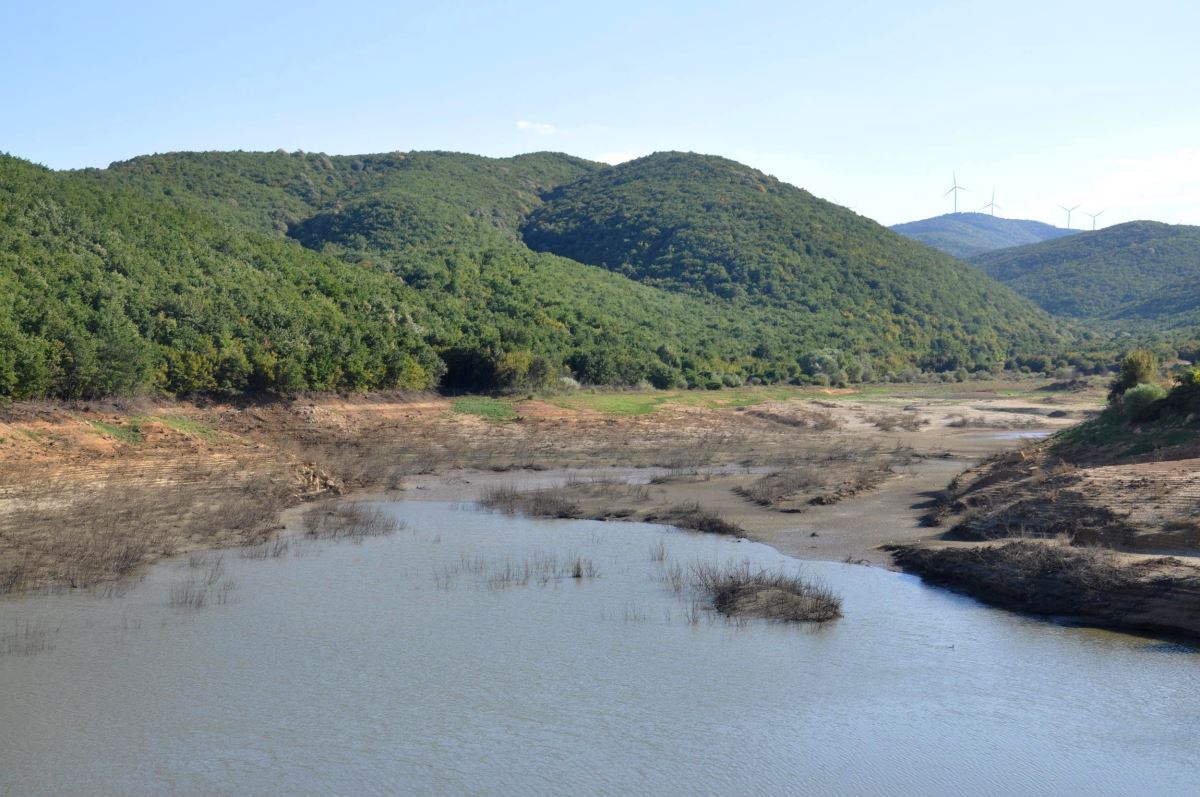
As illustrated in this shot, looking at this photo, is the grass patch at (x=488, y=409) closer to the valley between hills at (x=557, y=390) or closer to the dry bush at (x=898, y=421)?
the valley between hills at (x=557, y=390)

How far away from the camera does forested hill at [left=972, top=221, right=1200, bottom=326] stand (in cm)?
13662

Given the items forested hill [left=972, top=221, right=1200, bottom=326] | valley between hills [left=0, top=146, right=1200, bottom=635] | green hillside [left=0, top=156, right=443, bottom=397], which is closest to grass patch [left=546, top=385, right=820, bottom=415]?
valley between hills [left=0, top=146, right=1200, bottom=635]

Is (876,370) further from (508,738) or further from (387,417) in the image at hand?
(508,738)

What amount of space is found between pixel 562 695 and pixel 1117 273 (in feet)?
550

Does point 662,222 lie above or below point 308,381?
above

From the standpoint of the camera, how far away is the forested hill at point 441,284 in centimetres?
4091

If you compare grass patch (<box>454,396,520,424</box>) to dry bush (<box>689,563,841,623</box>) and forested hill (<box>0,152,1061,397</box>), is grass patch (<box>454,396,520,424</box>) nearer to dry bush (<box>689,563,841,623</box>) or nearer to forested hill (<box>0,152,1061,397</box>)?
forested hill (<box>0,152,1061,397</box>)

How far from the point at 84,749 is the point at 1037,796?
9789mm

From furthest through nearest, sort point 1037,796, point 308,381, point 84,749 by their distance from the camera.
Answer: point 308,381 → point 84,749 → point 1037,796

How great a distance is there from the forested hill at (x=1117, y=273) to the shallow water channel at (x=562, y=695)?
125 metres

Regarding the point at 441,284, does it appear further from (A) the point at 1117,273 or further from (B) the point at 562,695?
(A) the point at 1117,273

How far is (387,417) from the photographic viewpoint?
43250mm

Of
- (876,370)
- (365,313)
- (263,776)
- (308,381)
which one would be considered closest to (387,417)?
(308,381)

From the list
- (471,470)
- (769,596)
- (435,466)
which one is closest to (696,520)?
(769,596)
